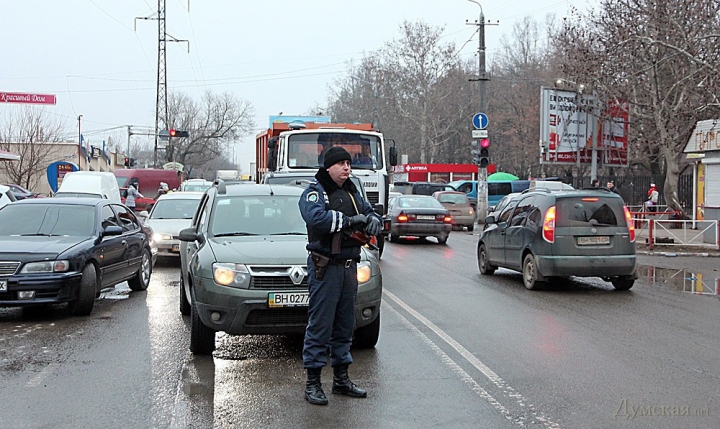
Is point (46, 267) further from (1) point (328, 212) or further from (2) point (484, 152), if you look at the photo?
(2) point (484, 152)

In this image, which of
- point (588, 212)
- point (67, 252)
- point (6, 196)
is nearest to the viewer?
point (67, 252)

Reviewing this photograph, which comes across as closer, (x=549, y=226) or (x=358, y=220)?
(x=358, y=220)

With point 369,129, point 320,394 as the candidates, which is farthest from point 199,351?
point 369,129

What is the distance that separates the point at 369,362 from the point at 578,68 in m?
25.1

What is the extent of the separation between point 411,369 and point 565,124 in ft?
96.6

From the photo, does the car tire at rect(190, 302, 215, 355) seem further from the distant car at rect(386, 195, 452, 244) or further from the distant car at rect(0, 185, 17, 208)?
the distant car at rect(386, 195, 452, 244)

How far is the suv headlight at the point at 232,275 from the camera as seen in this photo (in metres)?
6.91

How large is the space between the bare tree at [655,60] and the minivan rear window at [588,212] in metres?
13.8

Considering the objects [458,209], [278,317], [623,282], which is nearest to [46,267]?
[278,317]

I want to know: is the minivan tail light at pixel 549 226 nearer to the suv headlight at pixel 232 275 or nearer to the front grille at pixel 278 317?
the front grille at pixel 278 317

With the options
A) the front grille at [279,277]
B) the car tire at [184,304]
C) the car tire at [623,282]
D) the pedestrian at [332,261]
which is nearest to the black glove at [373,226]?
the pedestrian at [332,261]

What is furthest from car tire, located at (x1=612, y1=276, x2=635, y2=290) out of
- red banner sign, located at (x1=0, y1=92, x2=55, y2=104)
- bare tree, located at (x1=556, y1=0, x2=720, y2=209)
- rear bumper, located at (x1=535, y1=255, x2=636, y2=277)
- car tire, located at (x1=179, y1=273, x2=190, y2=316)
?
red banner sign, located at (x1=0, y1=92, x2=55, y2=104)

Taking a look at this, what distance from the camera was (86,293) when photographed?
9.63 metres

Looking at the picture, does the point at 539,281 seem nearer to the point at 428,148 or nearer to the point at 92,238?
the point at 92,238
